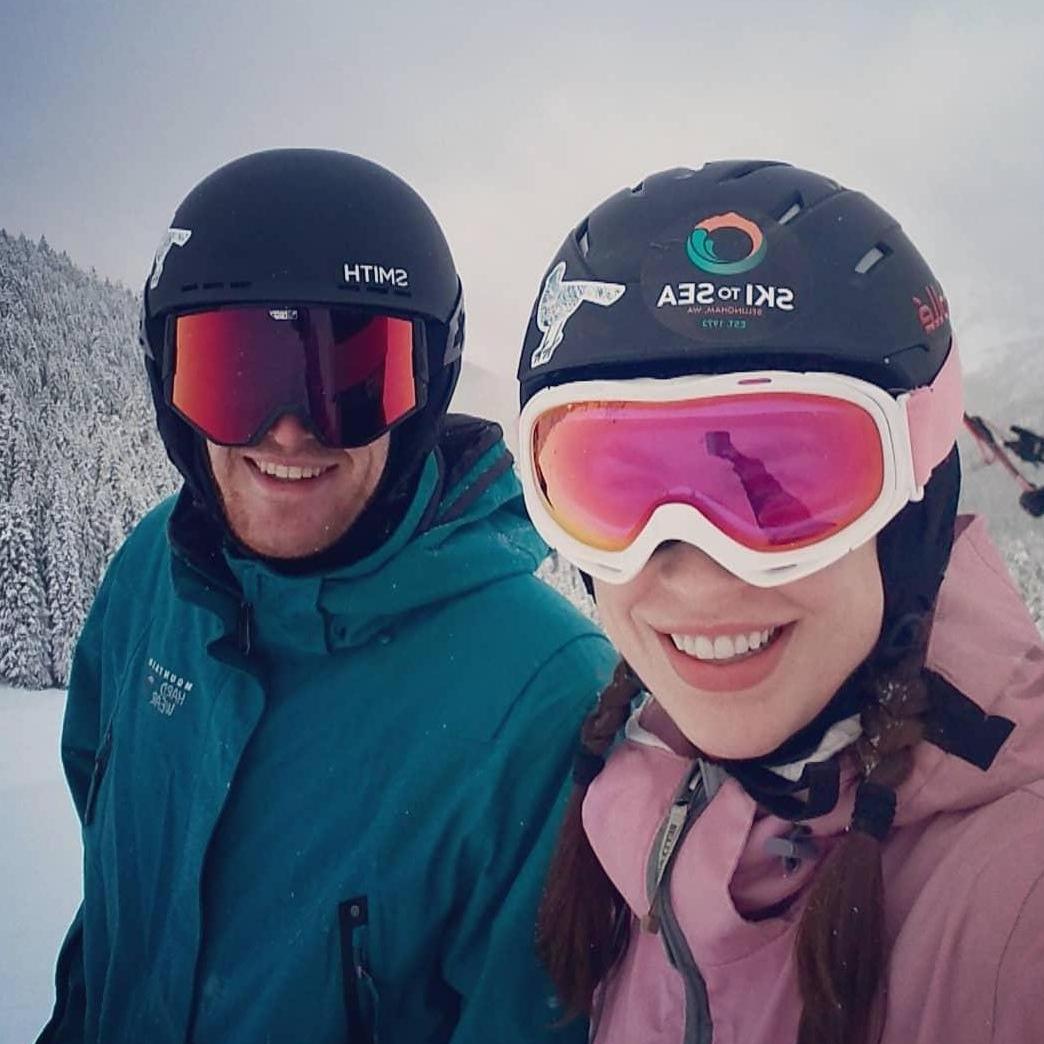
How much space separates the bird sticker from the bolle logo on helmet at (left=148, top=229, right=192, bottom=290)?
46.9 inches

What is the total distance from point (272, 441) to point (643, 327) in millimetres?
1120

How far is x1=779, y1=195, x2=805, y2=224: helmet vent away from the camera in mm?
1521

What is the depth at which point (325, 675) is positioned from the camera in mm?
2025

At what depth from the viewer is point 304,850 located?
1.92 meters

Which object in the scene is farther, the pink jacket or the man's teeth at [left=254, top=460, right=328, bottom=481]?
the man's teeth at [left=254, top=460, right=328, bottom=481]

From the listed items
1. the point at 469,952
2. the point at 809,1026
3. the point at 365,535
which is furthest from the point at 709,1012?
the point at 365,535

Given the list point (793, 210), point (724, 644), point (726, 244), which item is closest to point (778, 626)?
point (724, 644)

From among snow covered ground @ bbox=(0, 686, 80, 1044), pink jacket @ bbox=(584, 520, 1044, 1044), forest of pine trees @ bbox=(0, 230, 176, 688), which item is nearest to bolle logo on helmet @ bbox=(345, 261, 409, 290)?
pink jacket @ bbox=(584, 520, 1044, 1044)

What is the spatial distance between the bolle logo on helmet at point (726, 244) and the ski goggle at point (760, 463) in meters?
0.24

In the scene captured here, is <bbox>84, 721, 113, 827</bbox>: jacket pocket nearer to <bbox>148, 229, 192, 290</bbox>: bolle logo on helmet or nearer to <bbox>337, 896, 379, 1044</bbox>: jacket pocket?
<bbox>337, 896, 379, 1044</bbox>: jacket pocket

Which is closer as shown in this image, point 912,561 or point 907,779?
point 907,779

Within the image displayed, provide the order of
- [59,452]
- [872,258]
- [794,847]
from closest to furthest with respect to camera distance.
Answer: [794,847], [872,258], [59,452]

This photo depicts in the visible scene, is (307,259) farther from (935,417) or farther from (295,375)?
(935,417)

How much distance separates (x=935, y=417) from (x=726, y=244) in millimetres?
497
